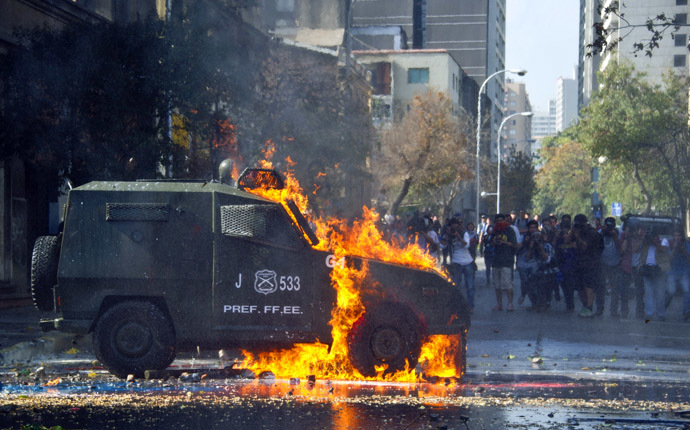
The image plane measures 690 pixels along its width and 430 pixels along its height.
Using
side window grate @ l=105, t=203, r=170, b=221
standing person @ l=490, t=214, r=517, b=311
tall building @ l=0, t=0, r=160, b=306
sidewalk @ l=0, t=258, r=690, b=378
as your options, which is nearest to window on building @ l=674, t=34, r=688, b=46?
standing person @ l=490, t=214, r=517, b=311

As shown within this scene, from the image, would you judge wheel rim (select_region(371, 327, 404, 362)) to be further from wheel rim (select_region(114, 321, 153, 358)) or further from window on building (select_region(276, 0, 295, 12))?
window on building (select_region(276, 0, 295, 12))

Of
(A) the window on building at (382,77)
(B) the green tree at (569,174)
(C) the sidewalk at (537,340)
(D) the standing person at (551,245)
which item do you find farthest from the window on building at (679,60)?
(C) the sidewalk at (537,340)

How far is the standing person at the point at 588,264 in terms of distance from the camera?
17312 mm

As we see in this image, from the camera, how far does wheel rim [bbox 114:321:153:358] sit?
354 inches

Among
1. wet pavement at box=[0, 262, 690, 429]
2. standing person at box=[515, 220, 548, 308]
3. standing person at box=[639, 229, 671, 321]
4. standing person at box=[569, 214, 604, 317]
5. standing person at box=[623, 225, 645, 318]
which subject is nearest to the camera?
wet pavement at box=[0, 262, 690, 429]

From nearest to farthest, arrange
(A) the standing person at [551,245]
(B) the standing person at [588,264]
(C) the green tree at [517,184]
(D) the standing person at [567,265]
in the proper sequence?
(B) the standing person at [588,264], (D) the standing person at [567,265], (A) the standing person at [551,245], (C) the green tree at [517,184]

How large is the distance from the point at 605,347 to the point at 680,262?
5068 millimetres

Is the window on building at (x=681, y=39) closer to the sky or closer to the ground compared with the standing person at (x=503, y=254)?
closer to the sky

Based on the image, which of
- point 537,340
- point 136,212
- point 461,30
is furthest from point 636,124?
point 461,30

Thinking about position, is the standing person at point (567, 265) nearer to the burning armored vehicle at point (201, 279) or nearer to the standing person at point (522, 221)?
the standing person at point (522, 221)

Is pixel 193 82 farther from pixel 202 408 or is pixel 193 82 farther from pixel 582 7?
pixel 582 7

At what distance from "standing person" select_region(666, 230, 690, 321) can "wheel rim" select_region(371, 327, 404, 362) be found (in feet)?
30.6

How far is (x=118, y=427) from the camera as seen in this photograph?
666 centimetres

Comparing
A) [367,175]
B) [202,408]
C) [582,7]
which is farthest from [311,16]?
[582,7]
